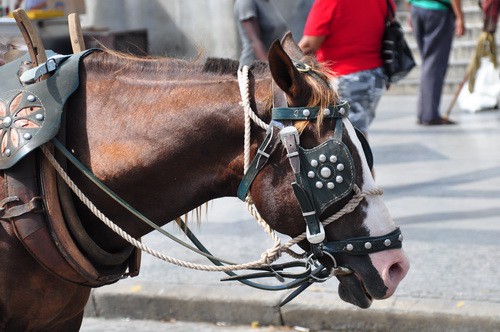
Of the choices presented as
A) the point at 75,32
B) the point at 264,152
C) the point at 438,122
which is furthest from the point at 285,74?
the point at 438,122

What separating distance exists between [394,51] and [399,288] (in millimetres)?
1905

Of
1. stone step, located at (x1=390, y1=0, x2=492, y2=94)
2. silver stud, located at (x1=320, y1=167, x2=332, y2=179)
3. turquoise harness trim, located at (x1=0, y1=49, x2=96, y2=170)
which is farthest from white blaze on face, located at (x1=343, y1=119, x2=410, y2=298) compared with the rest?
stone step, located at (x1=390, y1=0, x2=492, y2=94)

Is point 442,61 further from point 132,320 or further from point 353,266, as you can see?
point 353,266

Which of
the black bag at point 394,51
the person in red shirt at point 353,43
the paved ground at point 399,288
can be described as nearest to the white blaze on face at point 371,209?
the paved ground at point 399,288

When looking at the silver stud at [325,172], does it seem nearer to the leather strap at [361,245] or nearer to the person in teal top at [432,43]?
the leather strap at [361,245]

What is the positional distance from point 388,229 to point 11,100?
1.22m

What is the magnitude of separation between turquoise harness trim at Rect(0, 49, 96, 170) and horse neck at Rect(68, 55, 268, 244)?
0.08 metres

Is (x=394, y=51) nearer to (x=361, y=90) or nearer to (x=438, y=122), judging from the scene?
(x=361, y=90)

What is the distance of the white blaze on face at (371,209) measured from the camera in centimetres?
283

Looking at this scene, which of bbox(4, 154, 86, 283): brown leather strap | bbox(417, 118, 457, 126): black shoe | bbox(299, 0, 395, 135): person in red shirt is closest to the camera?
bbox(4, 154, 86, 283): brown leather strap

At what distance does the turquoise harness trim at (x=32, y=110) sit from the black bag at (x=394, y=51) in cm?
365

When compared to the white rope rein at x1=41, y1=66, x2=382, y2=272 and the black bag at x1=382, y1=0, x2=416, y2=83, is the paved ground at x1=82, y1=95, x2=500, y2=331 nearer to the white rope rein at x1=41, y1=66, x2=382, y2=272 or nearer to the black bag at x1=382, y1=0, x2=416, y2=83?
the black bag at x1=382, y1=0, x2=416, y2=83

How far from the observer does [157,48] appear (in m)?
13.4

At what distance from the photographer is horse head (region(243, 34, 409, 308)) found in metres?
2.77
